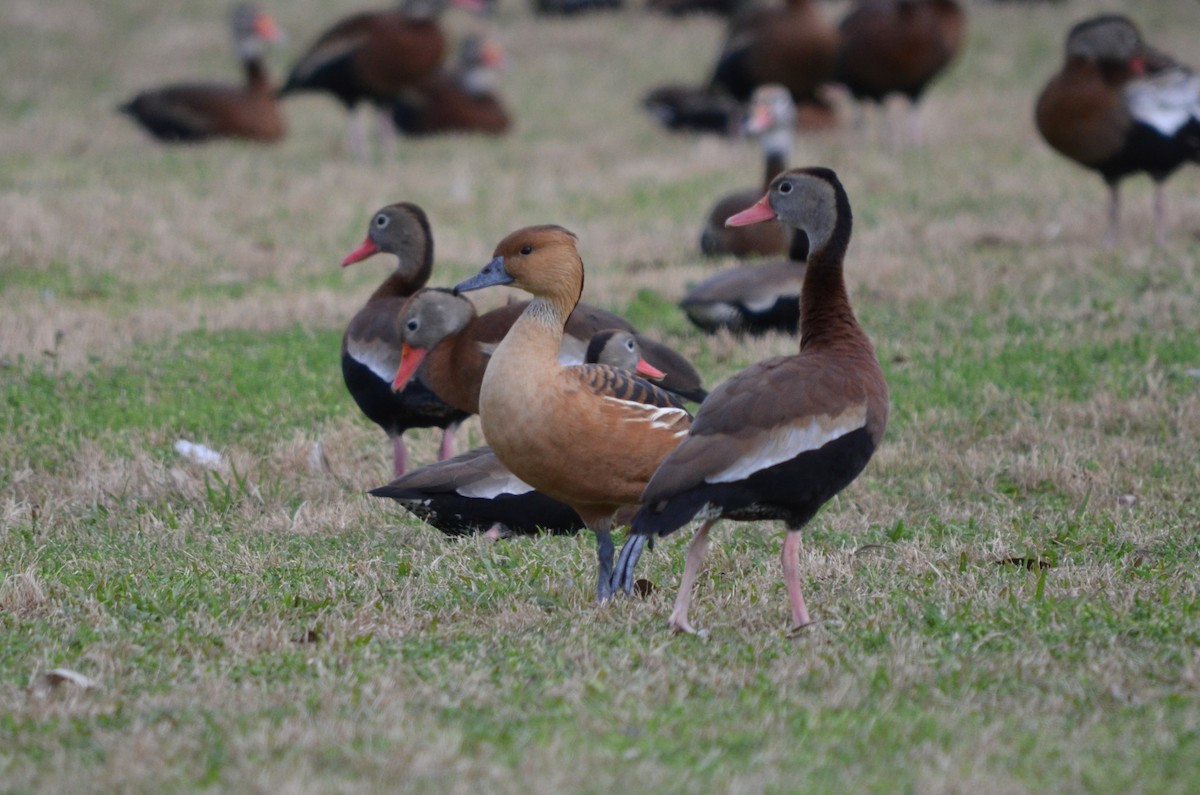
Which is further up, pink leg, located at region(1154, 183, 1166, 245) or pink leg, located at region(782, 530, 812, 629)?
pink leg, located at region(1154, 183, 1166, 245)

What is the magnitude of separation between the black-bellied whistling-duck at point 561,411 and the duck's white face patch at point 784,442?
54 centimetres

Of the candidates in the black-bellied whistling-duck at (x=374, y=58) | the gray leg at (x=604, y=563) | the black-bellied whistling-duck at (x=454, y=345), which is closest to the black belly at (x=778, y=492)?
the gray leg at (x=604, y=563)

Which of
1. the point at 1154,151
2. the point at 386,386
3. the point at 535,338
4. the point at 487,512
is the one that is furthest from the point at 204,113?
the point at 535,338

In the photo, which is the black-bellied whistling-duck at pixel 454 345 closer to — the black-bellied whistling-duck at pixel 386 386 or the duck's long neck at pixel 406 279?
the black-bellied whistling-duck at pixel 386 386

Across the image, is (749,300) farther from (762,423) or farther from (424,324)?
(762,423)

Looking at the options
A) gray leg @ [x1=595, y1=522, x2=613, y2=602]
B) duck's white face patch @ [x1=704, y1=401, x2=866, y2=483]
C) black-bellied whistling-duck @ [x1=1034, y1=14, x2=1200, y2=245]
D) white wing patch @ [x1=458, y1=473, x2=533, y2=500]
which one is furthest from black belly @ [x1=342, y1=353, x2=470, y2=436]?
black-bellied whistling-duck @ [x1=1034, y1=14, x2=1200, y2=245]

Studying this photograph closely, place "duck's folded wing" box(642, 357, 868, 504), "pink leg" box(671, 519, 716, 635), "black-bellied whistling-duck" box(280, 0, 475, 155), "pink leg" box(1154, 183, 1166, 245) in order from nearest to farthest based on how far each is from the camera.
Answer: "duck's folded wing" box(642, 357, 868, 504) → "pink leg" box(671, 519, 716, 635) → "pink leg" box(1154, 183, 1166, 245) → "black-bellied whistling-duck" box(280, 0, 475, 155)

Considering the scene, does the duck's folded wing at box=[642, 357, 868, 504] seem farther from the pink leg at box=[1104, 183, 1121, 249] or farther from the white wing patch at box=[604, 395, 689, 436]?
the pink leg at box=[1104, 183, 1121, 249]

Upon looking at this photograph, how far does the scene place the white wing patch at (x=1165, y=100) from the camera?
11.1m

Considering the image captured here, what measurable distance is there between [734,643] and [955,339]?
4774 mm

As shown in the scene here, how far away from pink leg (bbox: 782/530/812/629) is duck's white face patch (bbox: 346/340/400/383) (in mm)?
2720

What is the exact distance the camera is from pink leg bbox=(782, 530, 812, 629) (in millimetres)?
4805

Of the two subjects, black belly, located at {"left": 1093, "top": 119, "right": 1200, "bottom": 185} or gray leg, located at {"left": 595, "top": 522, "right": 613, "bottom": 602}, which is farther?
black belly, located at {"left": 1093, "top": 119, "right": 1200, "bottom": 185}

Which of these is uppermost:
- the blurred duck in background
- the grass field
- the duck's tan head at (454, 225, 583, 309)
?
the blurred duck in background
